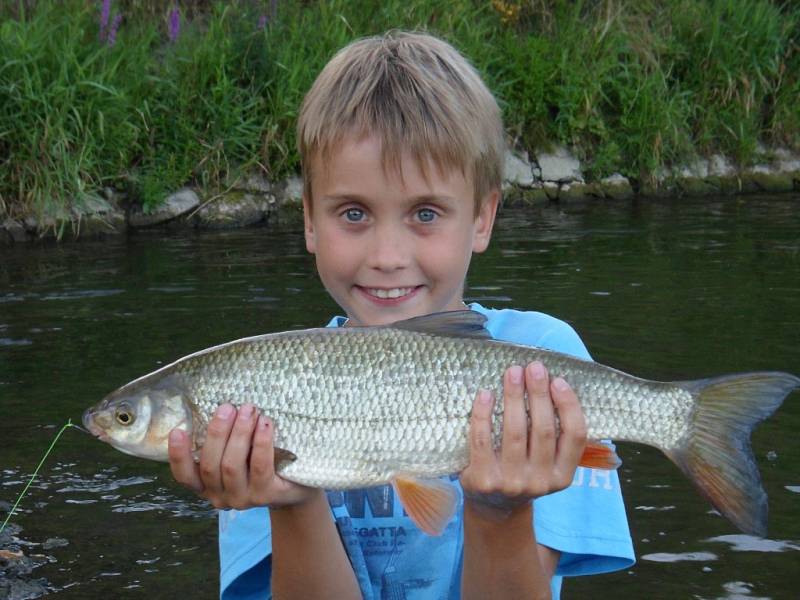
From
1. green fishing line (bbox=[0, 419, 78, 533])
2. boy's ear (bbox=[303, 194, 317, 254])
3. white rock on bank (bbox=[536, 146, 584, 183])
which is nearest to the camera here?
boy's ear (bbox=[303, 194, 317, 254])

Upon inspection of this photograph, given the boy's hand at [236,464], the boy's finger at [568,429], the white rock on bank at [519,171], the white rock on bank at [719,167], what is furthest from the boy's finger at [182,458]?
the white rock on bank at [719,167]

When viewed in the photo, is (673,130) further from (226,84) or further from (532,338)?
(532,338)

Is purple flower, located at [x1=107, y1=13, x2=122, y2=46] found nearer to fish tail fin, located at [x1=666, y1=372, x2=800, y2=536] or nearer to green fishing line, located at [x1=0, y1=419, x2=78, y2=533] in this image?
green fishing line, located at [x1=0, y1=419, x2=78, y2=533]

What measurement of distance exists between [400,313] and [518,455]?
29.4 inches

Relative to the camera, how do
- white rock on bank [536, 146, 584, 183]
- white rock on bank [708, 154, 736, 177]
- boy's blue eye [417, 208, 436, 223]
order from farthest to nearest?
white rock on bank [708, 154, 736, 177], white rock on bank [536, 146, 584, 183], boy's blue eye [417, 208, 436, 223]

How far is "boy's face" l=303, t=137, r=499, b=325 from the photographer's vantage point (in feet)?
11.2

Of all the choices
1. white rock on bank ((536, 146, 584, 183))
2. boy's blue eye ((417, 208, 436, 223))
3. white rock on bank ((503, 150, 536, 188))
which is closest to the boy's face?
boy's blue eye ((417, 208, 436, 223))

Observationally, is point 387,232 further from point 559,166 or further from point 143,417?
point 559,166

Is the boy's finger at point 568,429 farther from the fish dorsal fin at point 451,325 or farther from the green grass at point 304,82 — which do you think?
the green grass at point 304,82

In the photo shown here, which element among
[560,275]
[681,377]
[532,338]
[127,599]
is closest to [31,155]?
[560,275]

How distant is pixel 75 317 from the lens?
8.91 metres

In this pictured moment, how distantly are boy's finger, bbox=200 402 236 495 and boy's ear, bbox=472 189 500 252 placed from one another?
1113 mm

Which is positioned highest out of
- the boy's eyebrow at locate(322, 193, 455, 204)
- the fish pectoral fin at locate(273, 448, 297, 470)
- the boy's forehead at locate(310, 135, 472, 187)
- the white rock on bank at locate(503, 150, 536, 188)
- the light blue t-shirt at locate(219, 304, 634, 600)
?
the boy's forehead at locate(310, 135, 472, 187)

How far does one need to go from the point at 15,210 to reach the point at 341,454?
9.52 meters
